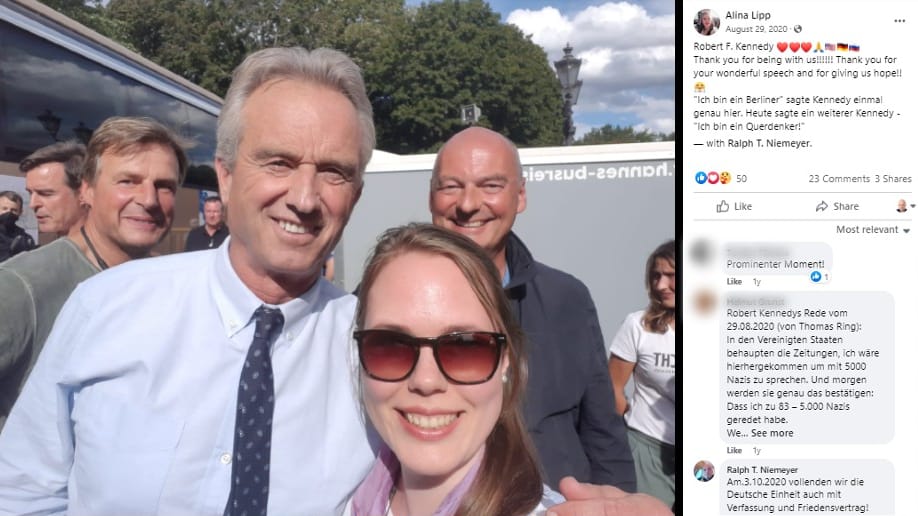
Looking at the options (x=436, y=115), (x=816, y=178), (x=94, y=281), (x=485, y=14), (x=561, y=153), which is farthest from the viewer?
(x=561, y=153)

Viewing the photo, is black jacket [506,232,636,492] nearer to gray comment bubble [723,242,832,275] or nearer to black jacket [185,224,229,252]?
gray comment bubble [723,242,832,275]

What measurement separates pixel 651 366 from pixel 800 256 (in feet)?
5.21

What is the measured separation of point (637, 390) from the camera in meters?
2.70

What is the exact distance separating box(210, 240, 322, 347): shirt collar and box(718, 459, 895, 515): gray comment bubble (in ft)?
2.93

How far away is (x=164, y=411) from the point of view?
4.05 feet

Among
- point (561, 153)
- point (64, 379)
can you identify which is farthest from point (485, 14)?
point (561, 153)

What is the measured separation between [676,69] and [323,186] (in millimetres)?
711

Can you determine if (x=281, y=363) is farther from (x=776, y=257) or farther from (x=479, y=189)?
(x=776, y=257)

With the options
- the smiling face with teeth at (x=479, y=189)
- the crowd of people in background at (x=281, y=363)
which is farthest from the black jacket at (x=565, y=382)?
the crowd of people in background at (x=281, y=363)

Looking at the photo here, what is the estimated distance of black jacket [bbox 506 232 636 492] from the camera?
160 cm

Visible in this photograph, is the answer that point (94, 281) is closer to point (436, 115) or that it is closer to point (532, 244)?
point (436, 115)

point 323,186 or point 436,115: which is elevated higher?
point 436,115

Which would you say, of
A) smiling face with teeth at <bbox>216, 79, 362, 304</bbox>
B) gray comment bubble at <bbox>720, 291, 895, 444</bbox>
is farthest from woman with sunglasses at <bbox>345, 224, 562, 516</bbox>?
gray comment bubble at <bbox>720, 291, 895, 444</bbox>

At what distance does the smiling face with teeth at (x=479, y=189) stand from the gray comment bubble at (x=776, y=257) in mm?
712
